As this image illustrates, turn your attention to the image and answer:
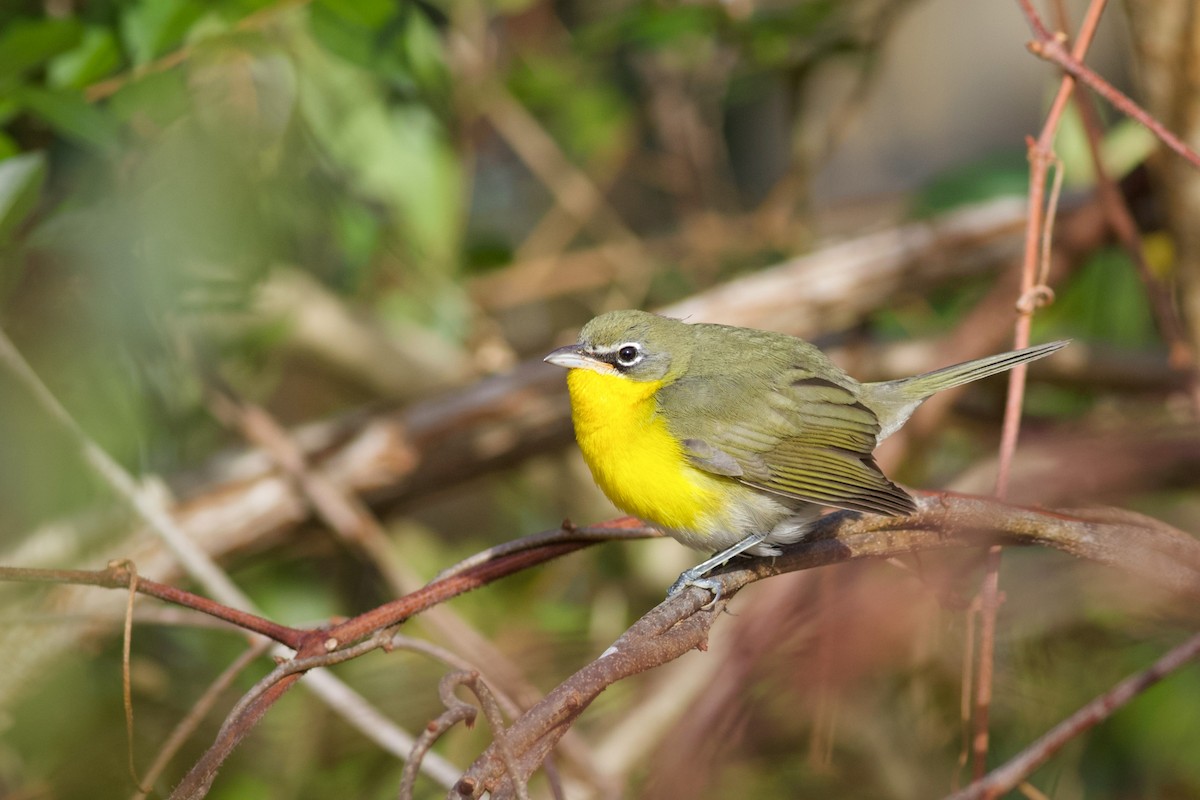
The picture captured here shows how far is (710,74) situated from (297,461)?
11.2 feet

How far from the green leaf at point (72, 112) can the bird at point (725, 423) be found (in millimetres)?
1256

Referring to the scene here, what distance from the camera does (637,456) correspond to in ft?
8.55

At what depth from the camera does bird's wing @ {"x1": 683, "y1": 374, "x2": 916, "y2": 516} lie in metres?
2.54

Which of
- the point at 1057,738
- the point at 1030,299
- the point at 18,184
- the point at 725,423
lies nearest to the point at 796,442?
the point at 725,423

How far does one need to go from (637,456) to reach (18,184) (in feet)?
5.04

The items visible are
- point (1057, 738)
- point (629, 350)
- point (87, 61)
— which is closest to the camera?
point (1057, 738)

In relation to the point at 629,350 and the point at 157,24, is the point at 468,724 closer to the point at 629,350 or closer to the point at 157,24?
the point at 629,350

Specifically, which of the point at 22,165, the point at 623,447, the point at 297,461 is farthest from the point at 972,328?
the point at 22,165

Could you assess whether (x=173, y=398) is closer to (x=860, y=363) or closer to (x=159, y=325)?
(x=159, y=325)

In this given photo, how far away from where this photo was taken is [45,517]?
11.6ft

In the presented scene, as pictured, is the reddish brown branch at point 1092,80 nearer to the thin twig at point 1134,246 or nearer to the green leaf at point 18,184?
the thin twig at point 1134,246

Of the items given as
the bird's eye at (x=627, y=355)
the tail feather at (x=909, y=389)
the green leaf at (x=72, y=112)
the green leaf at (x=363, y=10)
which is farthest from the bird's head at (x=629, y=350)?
the green leaf at (x=72, y=112)

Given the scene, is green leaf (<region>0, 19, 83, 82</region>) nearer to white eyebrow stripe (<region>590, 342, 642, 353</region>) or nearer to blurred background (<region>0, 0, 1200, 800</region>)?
blurred background (<region>0, 0, 1200, 800</region>)

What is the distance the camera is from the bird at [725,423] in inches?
99.9
